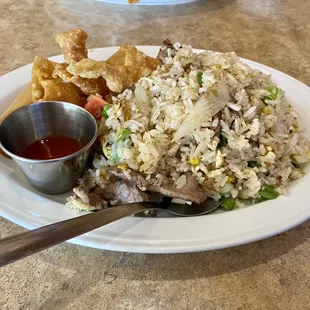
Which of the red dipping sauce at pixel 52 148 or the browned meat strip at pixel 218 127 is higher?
the browned meat strip at pixel 218 127

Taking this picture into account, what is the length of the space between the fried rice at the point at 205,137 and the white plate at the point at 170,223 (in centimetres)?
11

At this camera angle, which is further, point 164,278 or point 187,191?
point 187,191

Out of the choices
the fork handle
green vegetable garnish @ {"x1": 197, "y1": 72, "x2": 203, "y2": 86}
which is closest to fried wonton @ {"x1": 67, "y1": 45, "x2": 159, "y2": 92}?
green vegetable garnish @ {"x1": 197, "y1": 72, "x2": 203, "y2": 86}

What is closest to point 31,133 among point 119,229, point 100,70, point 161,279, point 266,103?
point 100,70

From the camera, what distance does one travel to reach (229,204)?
1439 millimetres

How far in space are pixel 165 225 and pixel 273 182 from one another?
43 cm

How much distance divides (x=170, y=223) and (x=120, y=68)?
70 cm

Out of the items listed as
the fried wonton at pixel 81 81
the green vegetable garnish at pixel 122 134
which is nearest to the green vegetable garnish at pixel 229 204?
the green vegetable garnish at pixel 122 134

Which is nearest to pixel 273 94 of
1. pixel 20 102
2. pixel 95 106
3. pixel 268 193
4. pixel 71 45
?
pixel 268 193

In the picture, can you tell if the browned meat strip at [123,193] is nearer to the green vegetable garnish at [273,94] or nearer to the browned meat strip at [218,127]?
the browned meat strip at [218,127]

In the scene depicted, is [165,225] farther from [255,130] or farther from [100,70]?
[100,70]

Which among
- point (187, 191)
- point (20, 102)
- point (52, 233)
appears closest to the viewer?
point (52, 233)

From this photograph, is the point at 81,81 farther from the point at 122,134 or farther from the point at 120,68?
the point at 122,134

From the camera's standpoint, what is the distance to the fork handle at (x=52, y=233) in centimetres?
102
